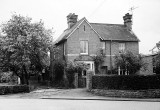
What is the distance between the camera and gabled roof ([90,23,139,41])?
1537 inches

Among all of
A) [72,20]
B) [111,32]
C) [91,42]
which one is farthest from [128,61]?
[72,20]

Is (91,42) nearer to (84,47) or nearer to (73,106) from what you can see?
(84,47)

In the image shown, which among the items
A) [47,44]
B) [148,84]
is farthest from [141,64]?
[47,44]

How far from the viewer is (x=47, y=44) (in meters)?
34.3

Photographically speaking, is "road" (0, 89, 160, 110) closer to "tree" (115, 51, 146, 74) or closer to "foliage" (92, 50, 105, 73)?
"tree" (115, 51, 146, 74)

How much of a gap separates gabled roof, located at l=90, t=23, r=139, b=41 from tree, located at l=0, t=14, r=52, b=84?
9025mm

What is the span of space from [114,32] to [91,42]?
618 centimetres

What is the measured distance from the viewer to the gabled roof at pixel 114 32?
39031 millimetres

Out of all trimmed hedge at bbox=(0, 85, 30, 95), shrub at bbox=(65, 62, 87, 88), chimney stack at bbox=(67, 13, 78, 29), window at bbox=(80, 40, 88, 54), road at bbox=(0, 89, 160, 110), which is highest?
chimney stack at bbox=(67, 13, 78, 29)

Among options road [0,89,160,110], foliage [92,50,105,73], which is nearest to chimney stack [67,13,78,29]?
foliage [92,50,105,73]

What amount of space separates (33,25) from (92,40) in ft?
29.3

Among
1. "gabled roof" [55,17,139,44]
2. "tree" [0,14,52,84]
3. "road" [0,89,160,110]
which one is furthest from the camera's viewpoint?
"gabled roof" [55,17,139,44]

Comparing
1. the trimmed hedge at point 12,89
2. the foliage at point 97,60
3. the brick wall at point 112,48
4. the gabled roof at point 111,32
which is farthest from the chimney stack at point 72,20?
the trimmed hedge at point 12,89

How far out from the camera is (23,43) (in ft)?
103
